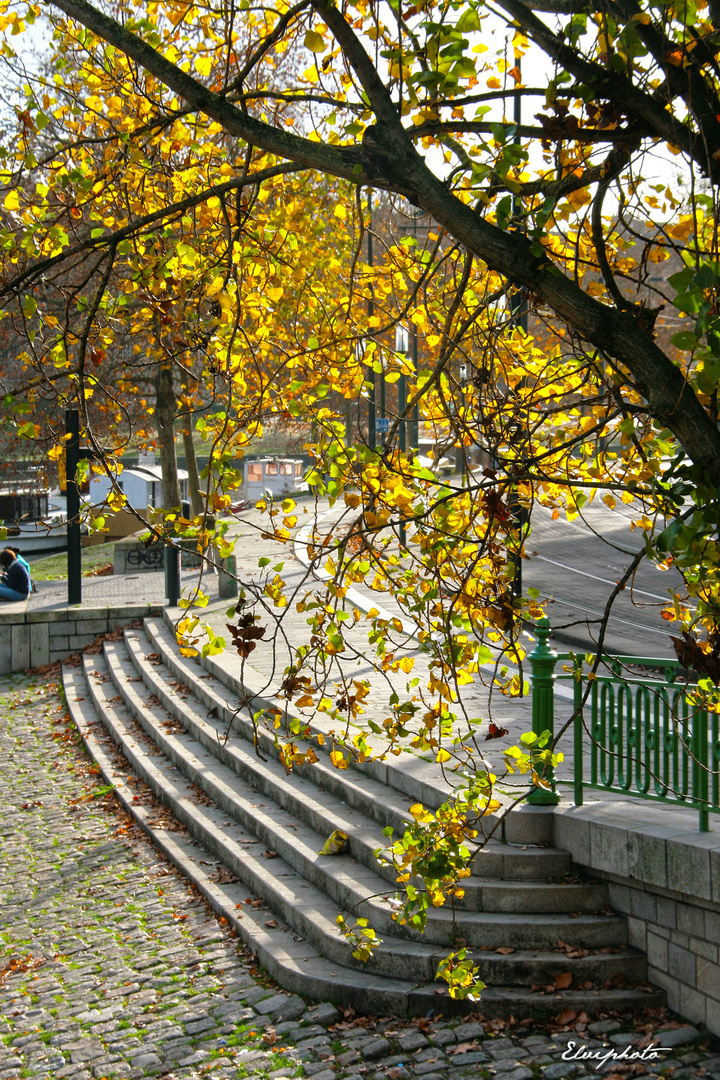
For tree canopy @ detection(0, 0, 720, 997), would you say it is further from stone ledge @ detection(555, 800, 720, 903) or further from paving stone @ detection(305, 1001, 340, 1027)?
paving stone @ detection(305, 1001, 340, 1027)

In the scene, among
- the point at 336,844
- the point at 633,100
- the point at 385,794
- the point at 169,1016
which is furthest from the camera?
the point at 385,794

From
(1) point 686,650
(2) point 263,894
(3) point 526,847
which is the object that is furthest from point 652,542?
(2) point 263,894

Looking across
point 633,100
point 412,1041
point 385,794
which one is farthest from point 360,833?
point 633,100

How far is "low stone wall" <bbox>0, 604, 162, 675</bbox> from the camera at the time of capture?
1538 centimetres

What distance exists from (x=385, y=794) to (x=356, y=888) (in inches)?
42.3

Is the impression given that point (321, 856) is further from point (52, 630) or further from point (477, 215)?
point (52, 630)

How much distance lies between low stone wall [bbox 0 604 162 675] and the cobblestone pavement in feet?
21.9

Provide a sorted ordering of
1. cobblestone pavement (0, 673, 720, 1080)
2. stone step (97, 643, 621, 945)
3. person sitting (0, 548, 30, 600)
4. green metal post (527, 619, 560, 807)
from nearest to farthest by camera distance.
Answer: cobblestone pavement (0, 673, 720, 1080)
stone step (97, 643, 621, 945)
green metal post (527, 619, 560, 807)
person sitting (0, 548, 30, 600)

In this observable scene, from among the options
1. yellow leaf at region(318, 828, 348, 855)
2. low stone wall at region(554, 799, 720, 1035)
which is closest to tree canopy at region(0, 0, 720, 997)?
low stone wall at region(554, 799, 720, 1035)

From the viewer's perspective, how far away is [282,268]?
5070 mm

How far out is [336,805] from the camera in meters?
7.60

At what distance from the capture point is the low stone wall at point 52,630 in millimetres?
15375

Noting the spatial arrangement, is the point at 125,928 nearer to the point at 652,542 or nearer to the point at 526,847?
the point at 526,847

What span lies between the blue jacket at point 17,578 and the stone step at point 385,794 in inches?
231
